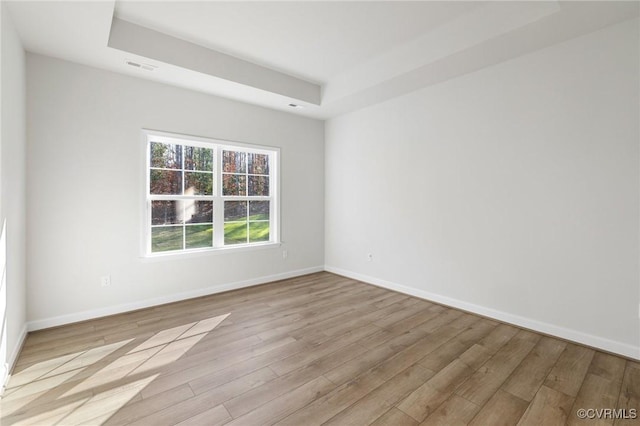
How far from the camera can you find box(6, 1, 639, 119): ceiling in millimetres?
2434

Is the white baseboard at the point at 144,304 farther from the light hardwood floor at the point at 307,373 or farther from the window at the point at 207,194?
the window at the point at 207,194

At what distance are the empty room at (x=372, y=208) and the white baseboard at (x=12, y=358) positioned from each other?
→ 8 cm

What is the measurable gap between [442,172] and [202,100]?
3.22 m

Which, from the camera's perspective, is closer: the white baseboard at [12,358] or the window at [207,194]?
the white baseboard at [12,358]

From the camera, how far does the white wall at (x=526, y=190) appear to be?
8.27ft

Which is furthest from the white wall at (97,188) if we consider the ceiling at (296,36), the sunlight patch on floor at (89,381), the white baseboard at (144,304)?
the sunlight patch on floor at (89,381)

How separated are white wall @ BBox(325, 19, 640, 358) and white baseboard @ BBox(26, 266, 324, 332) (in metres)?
1.76

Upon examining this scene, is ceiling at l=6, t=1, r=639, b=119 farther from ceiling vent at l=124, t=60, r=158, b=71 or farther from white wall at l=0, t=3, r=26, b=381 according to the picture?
white wall at l=0, t=3, r=26, b=381

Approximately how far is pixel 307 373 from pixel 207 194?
110 inches

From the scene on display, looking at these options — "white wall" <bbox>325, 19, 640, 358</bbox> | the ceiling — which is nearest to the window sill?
"white wall" <bbox>325, 19, 640, 358</bbox>

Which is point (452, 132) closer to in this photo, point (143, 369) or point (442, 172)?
point (442, 172)

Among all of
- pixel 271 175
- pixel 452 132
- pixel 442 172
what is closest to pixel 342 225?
pixel 271 175

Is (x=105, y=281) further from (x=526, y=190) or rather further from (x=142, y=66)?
(x=526, y=190)

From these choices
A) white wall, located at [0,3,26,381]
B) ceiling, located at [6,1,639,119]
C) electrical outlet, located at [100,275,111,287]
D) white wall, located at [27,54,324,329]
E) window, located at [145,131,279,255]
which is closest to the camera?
white wall, located at [0,3,26,381]
